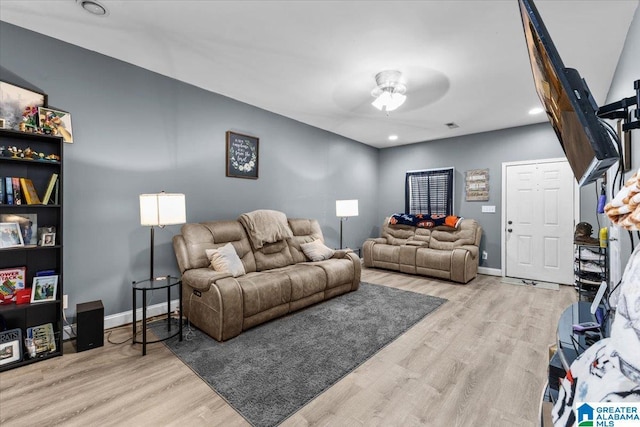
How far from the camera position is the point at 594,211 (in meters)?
4.06

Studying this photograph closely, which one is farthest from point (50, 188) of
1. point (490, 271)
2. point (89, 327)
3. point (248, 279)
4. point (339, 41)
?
point (490, 271)

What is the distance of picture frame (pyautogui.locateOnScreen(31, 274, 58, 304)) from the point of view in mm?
2148

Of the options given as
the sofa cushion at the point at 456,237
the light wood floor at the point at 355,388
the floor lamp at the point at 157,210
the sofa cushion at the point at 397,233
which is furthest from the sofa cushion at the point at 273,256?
the sofa cushion at the point at 456,237

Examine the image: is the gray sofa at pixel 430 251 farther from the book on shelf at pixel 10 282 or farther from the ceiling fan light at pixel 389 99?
the book on shelf at pixel 10 282

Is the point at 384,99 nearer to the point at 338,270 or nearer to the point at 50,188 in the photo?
the point at 338,270

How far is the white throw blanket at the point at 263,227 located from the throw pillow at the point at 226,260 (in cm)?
44

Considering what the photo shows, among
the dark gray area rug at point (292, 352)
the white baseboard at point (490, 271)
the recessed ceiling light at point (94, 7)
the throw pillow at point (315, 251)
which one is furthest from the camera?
the white baseboard at point (490, 271)

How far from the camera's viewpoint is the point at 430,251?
15.4 ft

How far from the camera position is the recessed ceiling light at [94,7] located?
77.9 inches

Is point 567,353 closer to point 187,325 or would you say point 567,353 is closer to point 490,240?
point 187,325

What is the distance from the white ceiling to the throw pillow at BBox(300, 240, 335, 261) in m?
1.96

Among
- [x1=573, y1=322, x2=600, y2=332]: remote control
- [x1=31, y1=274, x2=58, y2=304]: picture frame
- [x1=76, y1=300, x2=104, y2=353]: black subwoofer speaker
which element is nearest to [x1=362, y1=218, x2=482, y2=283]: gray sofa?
[x1=573, y1=322, x2=600, y2=332]: remote control

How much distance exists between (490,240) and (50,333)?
5856 mm

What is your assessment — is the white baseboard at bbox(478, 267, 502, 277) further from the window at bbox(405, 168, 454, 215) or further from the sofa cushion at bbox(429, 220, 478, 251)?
the window at bbox(405, 168, 454, 215)
